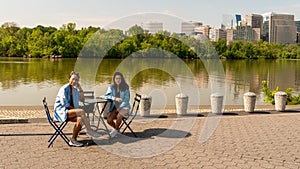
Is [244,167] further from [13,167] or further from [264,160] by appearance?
[13,167]

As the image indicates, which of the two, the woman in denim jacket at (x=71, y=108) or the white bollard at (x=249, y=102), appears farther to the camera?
the white bollard at (x=249, y=102)

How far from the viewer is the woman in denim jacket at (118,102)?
7000 mm

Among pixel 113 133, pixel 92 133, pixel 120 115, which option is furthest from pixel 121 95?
pixel 92 133

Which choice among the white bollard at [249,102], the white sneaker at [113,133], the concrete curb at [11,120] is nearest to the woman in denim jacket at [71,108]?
the white sneaker at [113,133]

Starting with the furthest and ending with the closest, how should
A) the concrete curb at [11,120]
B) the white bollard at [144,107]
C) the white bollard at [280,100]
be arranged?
the white bollard at [280,100] < the white bollard at [144,107] < the concrete curb at [11,120]

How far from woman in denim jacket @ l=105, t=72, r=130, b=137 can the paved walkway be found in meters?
0.32

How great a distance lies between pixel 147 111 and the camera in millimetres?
9289

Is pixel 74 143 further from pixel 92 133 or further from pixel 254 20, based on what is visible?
pixel 254 20

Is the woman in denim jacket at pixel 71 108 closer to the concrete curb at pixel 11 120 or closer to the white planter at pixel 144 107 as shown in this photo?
the concrete curb at pixel 11 120

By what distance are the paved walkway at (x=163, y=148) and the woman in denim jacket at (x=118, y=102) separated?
0.32 metres

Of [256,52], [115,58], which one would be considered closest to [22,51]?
[115,58]

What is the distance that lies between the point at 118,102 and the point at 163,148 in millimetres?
1418

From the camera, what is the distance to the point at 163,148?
6.20 m

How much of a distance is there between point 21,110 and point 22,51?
66834mm
